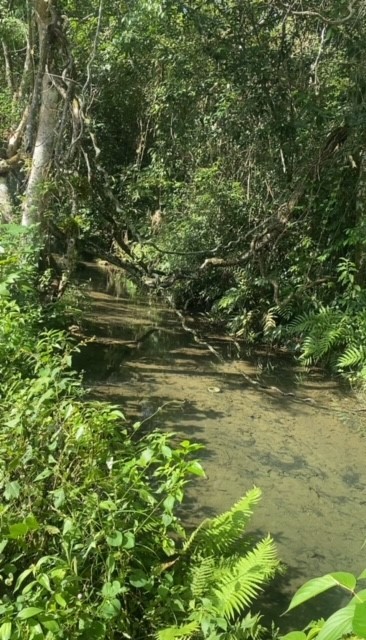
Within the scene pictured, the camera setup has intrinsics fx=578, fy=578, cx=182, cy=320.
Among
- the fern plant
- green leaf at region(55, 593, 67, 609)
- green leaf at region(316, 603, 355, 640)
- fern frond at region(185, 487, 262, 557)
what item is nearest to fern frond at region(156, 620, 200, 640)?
the fern plant

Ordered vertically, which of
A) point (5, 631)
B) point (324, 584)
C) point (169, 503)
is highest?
point (324, 584)

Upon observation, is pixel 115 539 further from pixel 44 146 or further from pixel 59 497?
pixel 44 146

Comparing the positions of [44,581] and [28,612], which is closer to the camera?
[28,612]

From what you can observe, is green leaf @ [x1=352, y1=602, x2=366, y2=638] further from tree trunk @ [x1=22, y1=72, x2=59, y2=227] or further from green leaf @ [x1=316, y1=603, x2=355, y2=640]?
tree trunk @ [x1=22, y1=72, x2=59, y2=227]

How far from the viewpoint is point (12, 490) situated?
2623 millimetres

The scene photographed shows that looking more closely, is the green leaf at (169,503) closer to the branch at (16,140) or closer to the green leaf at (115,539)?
the green leaf at (115,539)

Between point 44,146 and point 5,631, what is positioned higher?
point 44,146

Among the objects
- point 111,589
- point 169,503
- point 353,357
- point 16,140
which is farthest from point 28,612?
point 16,140

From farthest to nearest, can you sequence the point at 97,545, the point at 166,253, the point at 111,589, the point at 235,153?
the point at 235,153 < the point at 166,253 < the point at 97,545 < the point at 111,589

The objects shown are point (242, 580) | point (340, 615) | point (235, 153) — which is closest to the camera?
point (340, 615)

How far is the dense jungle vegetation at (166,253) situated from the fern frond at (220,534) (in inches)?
0.4

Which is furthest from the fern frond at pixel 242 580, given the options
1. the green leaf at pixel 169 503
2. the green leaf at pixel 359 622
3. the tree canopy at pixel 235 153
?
the tree canopy at pixel 235 153

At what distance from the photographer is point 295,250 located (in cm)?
915

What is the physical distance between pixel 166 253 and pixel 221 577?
6118 millimetres
